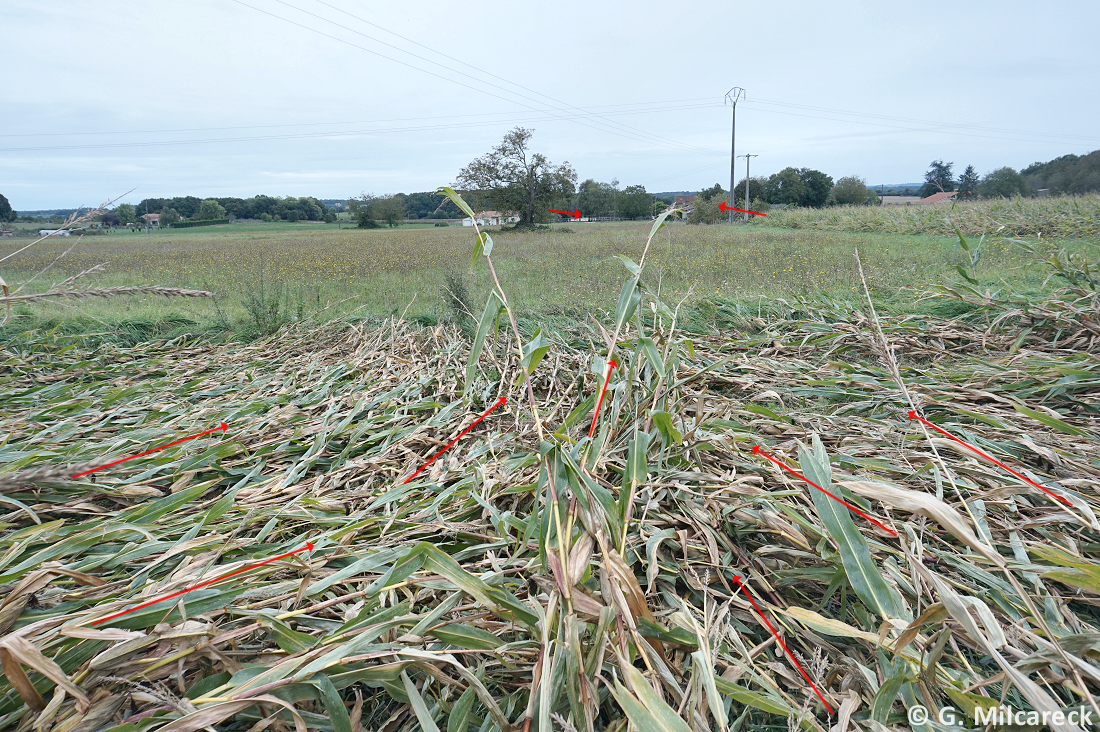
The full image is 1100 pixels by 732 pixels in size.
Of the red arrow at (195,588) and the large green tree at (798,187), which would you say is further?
the large green tree at (798,187)

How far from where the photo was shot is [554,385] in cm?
295

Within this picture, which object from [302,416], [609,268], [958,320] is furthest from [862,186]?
[302,416]

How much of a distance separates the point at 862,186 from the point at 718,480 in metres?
51.3

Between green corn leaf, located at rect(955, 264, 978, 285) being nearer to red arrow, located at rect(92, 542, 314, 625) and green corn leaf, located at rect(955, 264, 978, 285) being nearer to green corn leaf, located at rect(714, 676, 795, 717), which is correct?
green corn leaf, located at rect(714, 676, 795, 717)

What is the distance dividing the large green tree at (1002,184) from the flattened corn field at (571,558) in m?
28.8

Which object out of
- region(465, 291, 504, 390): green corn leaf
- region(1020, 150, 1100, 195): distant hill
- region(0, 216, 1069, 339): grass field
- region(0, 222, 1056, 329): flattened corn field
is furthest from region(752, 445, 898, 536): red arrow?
region(1020, 150, 1100, 195): distant hill

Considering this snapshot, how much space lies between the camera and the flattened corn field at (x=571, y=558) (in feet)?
3.29

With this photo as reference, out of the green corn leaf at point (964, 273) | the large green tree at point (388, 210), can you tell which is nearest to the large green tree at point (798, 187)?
the large green tree at point (388, 210)

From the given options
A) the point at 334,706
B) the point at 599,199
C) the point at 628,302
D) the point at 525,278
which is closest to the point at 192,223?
the point at 599,199

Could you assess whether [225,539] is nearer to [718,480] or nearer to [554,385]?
[718,480]

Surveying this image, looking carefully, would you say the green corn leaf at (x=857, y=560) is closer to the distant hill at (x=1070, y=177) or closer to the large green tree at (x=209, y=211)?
the distant hill at (x=1070, y=177)

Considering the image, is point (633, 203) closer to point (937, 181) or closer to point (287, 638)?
point (937, 181)

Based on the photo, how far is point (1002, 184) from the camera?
25234 millimetres

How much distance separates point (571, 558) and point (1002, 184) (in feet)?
111
